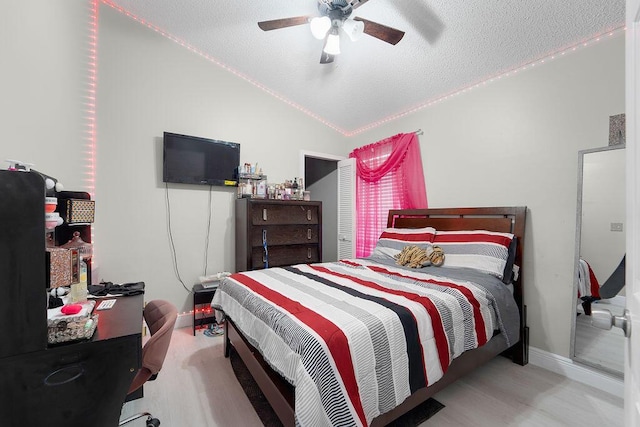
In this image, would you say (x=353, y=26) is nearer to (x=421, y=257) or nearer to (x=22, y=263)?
(x=421, y=257)

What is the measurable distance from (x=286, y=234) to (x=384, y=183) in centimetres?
150

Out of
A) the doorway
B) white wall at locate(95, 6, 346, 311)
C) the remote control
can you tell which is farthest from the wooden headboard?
the remote control

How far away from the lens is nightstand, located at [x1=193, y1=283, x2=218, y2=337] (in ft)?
9.57

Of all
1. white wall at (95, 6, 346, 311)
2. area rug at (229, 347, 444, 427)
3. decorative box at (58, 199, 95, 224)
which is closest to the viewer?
area rug at (229, 347, 444, 427)

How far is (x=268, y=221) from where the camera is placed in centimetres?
326

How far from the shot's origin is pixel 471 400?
1.83 meters

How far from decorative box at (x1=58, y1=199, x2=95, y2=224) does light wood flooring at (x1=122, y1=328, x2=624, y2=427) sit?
127cm

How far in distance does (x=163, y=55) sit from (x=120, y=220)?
1.84 m

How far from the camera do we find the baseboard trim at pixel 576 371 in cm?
191

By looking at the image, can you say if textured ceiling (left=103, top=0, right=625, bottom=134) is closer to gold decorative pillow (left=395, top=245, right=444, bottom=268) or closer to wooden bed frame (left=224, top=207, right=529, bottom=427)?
wooden bed frame (left=224, top=207, right=529, bottom=427)

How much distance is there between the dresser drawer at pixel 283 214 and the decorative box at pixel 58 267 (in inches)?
83.4

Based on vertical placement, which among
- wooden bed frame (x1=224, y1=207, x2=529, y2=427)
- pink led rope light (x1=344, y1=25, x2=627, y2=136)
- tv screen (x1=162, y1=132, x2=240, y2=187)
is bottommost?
wooden bed frame (x1=224, y1=207, x2=529, y2=427)

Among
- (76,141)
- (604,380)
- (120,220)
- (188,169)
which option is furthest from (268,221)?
(604,380)

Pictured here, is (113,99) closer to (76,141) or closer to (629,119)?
(76,141)
